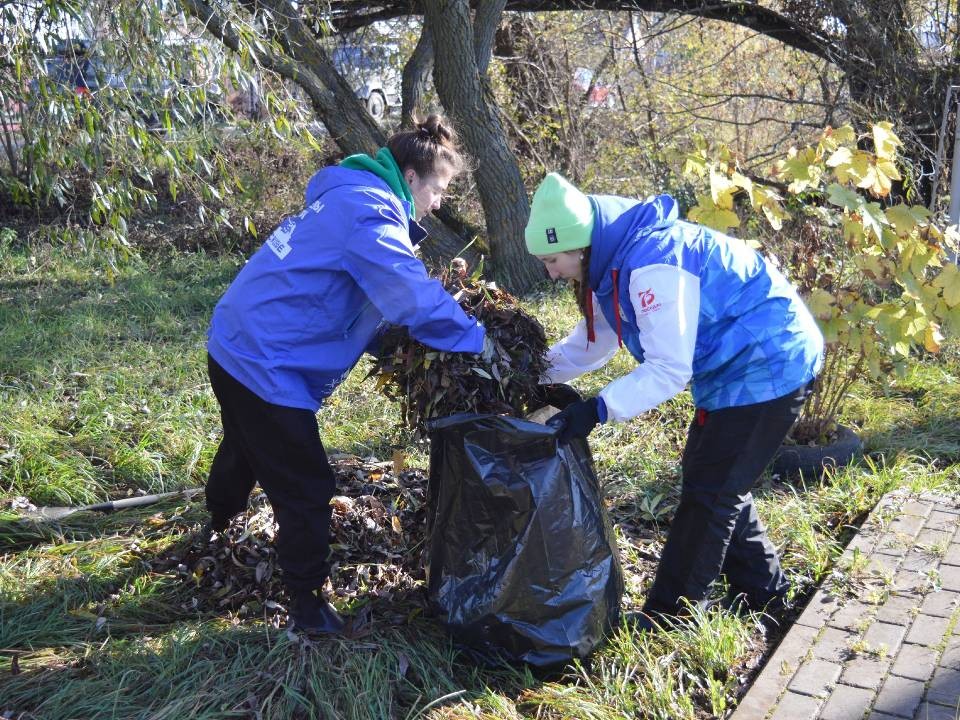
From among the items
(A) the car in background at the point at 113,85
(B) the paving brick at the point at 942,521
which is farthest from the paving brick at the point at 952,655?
(A) the car in background at the point at 113,85

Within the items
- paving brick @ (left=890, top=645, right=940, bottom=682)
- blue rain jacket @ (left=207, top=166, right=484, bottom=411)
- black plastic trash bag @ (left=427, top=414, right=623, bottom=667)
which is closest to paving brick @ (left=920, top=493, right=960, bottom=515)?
paving brick @ (left=890, top=645, right=940, bottom=682)

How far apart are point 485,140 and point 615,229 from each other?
5.02 meters

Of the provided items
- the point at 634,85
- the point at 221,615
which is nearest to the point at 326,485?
the point at 221,615

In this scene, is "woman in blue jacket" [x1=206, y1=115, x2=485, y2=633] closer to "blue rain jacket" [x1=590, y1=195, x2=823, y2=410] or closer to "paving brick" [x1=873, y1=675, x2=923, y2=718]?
"blue rain jacket" [x1=590, y1=195, x2=823, y2=410]

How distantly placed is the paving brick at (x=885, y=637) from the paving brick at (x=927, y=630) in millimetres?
31

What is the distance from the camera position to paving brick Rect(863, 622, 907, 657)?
2.92 m

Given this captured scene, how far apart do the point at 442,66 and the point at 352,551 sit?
4.87 meters

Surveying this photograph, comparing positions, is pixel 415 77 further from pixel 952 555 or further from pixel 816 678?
pixel 816 678

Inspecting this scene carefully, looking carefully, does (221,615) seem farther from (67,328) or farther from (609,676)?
(67,328)

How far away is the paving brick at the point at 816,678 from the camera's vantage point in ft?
9.01

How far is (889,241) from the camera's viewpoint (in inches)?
161

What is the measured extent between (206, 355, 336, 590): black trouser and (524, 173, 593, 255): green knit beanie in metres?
0.91

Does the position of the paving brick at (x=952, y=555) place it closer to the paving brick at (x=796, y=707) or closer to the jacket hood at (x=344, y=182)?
the paving brick at (x=796, y=707)

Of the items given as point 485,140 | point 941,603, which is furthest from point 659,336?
point 485,140
